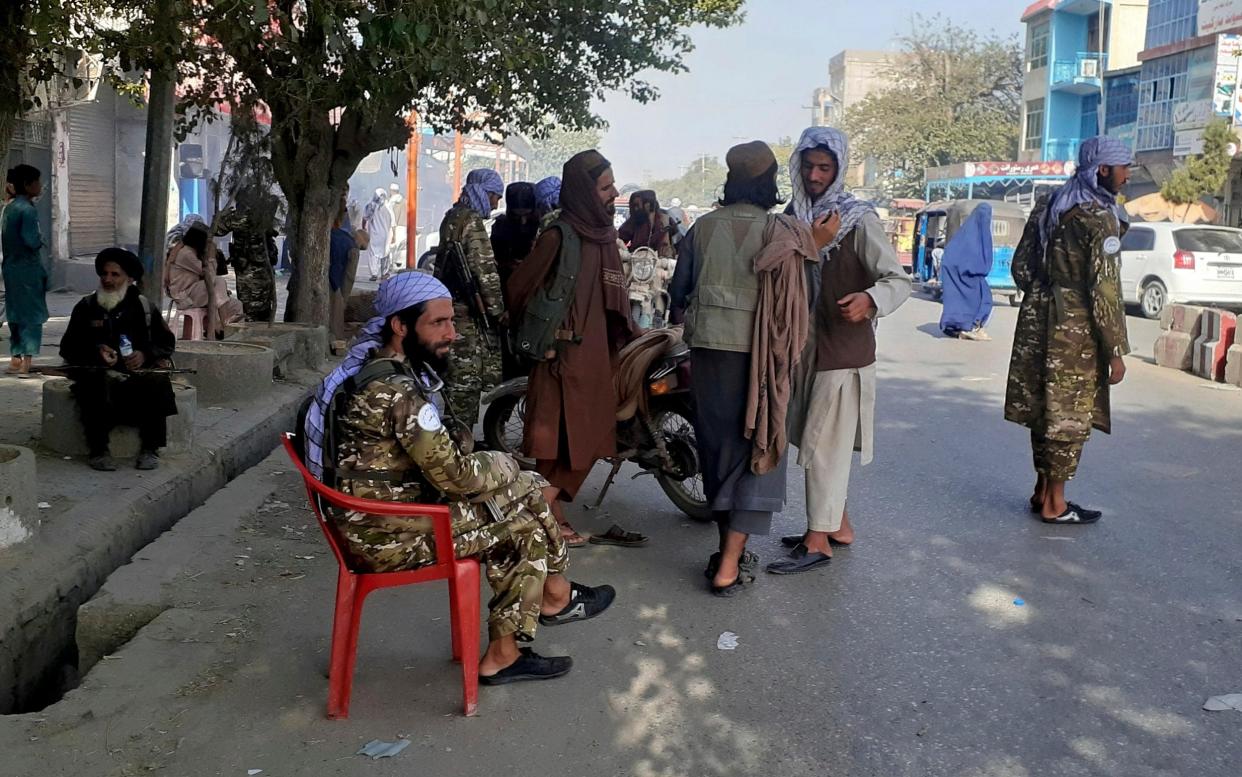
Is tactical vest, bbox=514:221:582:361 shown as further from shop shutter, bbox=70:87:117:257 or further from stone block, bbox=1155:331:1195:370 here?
shop shutter, bbox=70:87:117:257

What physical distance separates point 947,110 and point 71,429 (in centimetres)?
5062

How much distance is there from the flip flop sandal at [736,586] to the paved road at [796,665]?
73 millimetres

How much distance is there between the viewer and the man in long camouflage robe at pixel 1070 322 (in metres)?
5.84

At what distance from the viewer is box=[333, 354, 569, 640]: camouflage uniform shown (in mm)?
3506

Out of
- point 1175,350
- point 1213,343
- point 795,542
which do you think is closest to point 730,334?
point 795,542

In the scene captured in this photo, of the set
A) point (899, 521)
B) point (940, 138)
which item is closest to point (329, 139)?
point (899, 521)

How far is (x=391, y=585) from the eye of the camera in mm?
3627

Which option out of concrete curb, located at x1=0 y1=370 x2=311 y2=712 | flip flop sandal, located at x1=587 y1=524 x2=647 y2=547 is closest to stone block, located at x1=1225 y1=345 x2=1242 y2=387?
flip flop sandal, located at x1=587 y1=524 x2=647 y2=547

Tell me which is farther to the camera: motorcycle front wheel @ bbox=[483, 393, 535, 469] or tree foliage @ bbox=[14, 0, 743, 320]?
motorcycle front wheel @ bbox=[483, 393, 535, 469]

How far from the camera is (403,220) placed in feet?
91.3

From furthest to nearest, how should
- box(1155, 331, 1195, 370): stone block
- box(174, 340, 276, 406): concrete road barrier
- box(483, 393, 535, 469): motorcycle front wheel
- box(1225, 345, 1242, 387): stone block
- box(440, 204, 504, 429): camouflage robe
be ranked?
box(1155, 331, 1195, 370): stone block → box(1225, 345, 1242, 387): stone block → box(174, 340, 276, 406): concrete road barrier → box(483, 393, 535, 469): motorcycle front wheel → box(440, 204, 504, 429): camouflage robe

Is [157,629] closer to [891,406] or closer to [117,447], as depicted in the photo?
[117,447]

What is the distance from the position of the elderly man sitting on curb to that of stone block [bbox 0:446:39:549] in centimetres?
131

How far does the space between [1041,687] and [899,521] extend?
220cm
